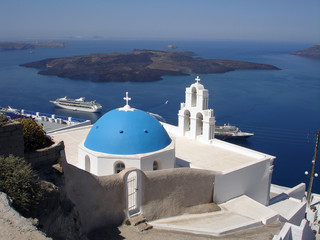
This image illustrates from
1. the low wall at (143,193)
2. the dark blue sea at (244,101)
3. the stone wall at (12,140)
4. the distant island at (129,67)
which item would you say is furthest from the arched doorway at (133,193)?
the distant island at (129,67)

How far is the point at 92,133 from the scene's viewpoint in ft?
37.7

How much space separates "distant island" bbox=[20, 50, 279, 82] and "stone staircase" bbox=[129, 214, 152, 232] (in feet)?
221

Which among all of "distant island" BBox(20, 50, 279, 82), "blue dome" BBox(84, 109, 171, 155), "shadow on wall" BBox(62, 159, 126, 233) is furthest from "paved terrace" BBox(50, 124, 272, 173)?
"distant island" BBox(20, 50, 279, 82)

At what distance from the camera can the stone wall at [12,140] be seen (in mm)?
6461

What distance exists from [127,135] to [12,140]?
465 cm

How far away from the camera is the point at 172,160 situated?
37.3ft

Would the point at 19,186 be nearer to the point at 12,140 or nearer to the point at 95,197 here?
the point at 12,140

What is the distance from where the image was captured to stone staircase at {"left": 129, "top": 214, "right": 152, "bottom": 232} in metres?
9.19

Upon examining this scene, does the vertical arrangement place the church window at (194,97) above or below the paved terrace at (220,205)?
above

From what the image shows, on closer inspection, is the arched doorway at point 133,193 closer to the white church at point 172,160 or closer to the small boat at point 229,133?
the white church at point 172,160

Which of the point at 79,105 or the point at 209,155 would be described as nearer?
the point at 209,155

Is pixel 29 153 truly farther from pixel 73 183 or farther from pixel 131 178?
pixel 131 178

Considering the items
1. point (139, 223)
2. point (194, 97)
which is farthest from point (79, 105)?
point (139, 223)

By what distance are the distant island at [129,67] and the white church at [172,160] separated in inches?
2500
